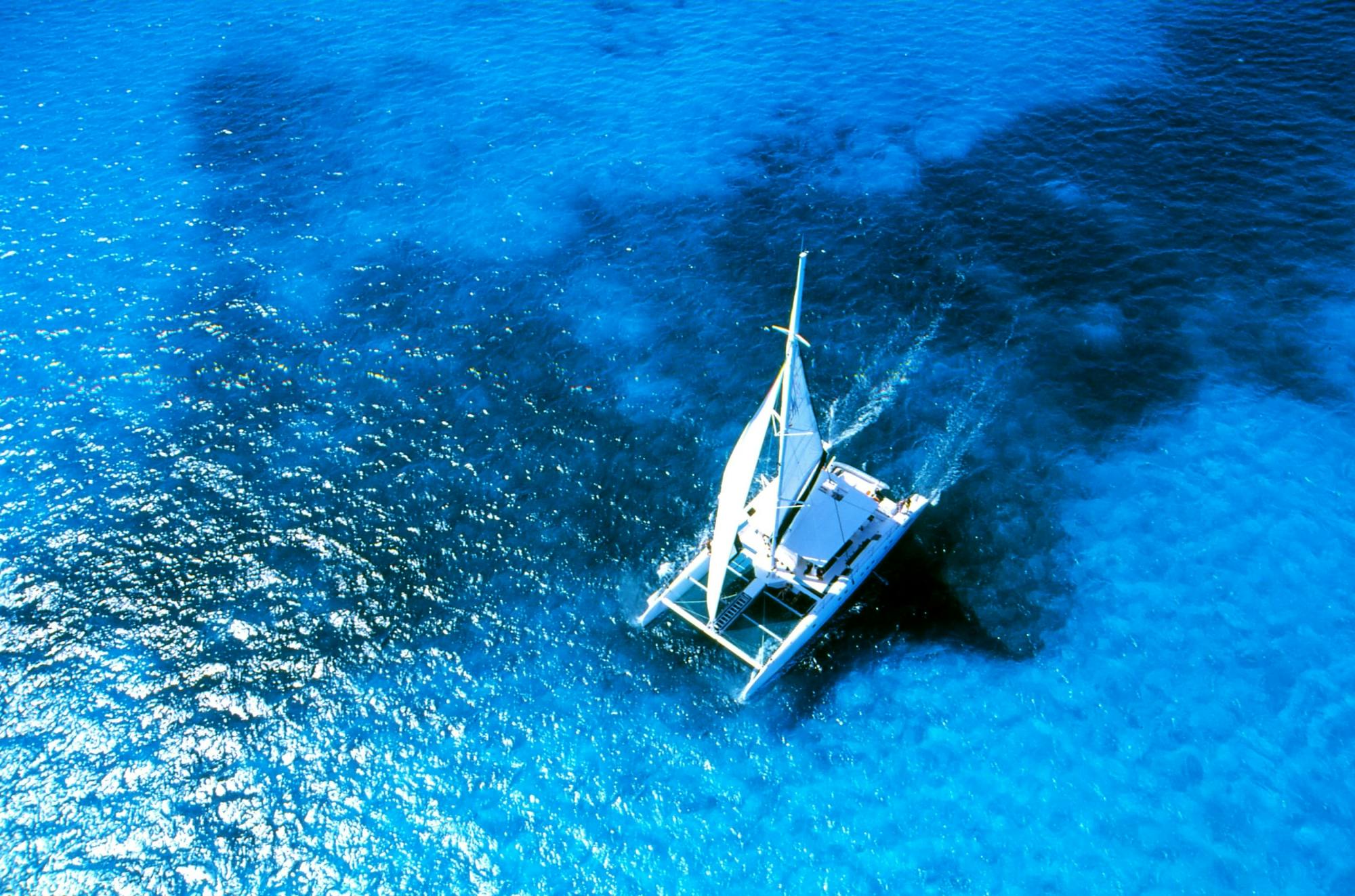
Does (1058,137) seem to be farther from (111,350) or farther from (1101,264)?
(111,350)

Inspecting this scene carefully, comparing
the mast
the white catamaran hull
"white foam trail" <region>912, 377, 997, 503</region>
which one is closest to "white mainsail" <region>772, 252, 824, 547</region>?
the mast

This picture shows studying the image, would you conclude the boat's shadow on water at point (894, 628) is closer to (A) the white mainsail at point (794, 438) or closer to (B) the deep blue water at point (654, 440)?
(B) the deep blue water at point (654, 440)

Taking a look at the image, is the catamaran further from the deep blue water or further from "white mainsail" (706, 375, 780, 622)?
the deep blue water

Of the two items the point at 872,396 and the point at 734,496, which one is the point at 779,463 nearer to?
the point at 734,496

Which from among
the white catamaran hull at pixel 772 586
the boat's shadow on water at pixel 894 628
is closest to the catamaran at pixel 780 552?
the white catamaran hull at pixel 772 586

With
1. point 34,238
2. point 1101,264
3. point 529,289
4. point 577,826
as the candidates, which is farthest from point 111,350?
point 1101,264

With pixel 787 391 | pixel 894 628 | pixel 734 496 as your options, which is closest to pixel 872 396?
pixel 894 628

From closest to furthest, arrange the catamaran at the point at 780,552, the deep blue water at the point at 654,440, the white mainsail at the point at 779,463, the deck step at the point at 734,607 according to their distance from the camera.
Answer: the deep blue water at the point at 654,440
the white mainsail at the point at 779,463
the catamaran at the point at 780,552
the deck step at the point at 734,607
